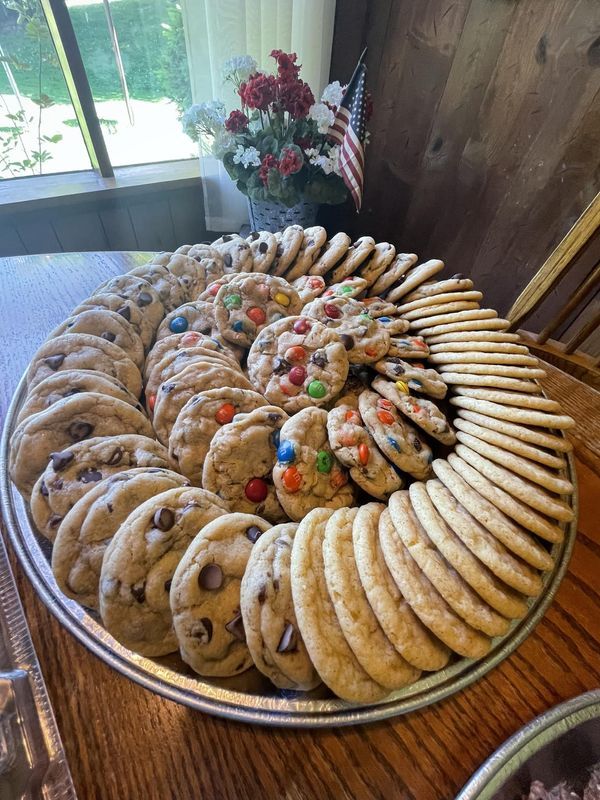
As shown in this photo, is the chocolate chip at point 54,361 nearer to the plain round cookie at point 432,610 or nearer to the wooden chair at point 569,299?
the plain round cookie at point 432,610

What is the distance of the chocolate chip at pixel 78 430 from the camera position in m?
0.98

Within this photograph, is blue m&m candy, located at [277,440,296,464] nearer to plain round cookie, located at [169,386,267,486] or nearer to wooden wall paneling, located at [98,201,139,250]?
plain round cookie, located at [169,386,267,486]

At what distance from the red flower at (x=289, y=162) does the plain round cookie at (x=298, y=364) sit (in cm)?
99

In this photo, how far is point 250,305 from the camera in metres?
1.34

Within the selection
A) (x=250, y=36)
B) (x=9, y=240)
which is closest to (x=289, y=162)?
(x=250, y=36)

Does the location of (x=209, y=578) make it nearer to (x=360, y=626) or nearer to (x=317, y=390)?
(x=360, y=626)

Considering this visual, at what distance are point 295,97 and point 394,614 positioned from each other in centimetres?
210

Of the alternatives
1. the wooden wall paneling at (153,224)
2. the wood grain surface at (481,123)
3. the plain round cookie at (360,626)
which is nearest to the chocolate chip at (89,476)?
the plain round cookie at (360,626)

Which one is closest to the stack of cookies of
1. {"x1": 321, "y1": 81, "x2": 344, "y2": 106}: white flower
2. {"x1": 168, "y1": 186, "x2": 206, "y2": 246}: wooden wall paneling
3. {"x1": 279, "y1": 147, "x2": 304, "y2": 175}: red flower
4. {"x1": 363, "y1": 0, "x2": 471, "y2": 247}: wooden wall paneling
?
{"x1": 279, "y1": 147, "x2": 304, "y2": 175}: red flower

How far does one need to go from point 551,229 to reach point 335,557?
2001mm

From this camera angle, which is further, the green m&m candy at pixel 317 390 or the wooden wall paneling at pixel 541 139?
the wooden wall paneling at pixel 541 139

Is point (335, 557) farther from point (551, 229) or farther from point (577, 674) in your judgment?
point (551, 229)

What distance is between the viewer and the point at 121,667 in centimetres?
78

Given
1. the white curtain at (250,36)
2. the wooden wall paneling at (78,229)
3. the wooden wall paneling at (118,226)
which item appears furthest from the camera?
the wooden wall paneling at (118,226)
